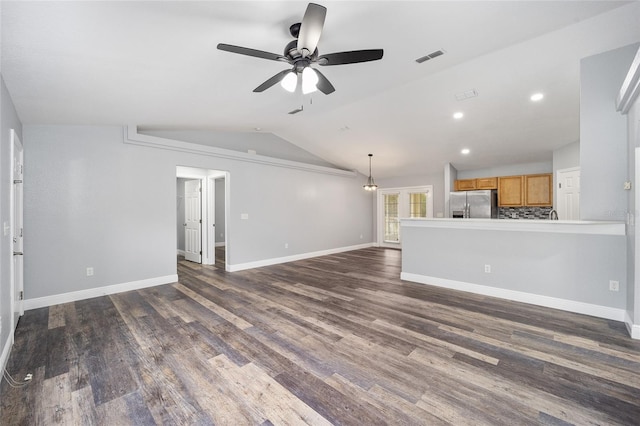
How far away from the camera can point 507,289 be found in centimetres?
372

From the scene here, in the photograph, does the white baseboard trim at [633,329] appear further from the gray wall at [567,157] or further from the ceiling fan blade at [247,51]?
the ceiling fan blade at [247,51]

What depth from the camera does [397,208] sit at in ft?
29.5

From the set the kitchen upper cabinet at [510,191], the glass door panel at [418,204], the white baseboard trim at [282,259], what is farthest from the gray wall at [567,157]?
the white baseboard trim at [282,259]

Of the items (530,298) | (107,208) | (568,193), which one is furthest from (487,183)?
(107,208)

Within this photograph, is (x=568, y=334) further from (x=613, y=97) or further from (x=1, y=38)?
(x=1, y=38)

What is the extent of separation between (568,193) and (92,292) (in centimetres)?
867

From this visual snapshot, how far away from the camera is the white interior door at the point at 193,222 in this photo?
20.6 feet

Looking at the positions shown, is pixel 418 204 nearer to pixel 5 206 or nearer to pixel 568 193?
pixel 568 193

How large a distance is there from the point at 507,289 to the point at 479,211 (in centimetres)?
343

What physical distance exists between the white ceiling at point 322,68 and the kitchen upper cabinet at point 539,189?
3.36ft

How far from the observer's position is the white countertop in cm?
304

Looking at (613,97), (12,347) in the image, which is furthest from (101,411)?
(613,97)

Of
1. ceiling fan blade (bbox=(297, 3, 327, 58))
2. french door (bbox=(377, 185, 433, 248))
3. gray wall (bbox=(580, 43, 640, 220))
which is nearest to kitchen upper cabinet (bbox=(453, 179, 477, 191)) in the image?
french door (bbox=(377, 185, 433, 248))

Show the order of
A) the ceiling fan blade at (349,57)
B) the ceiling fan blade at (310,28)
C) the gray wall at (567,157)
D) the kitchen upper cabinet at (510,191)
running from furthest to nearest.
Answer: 1. the kitchen upper cabinet at (510,191)
2. the gray wall at (567,157)
3. the ceiling fan blade at (349,57)
4. the ceiling fan blade at (310,28)
